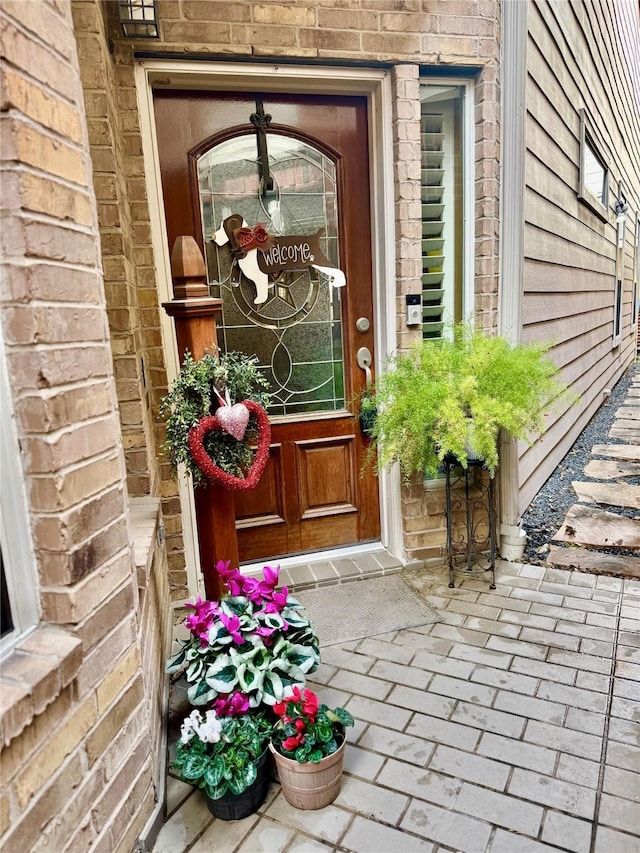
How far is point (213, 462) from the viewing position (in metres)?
1.83

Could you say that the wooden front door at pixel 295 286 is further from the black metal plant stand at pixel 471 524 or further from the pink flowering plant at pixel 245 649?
the pink flowering plant at pixel 245 649

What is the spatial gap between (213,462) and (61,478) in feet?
2.33

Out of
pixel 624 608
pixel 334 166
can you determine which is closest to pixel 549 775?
pixel 624 608

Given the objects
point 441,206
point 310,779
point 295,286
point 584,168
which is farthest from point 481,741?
point 584,168

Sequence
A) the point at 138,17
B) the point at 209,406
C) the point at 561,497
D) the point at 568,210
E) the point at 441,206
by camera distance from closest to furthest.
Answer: the point at 209,406, the point at 138,17, the point at 441,206, the point at 561,497, the point at 568,210

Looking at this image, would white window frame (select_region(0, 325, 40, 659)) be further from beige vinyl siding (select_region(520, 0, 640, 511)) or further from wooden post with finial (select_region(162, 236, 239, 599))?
beige vinyl siding (select_region(520, 0, 640, 511))

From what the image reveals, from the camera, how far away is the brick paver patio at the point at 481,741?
146 cm

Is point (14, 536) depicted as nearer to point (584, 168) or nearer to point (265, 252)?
point (265, 252)

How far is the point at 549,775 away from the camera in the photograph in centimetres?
161

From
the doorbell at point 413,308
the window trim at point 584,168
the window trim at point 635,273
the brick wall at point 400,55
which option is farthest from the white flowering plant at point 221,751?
the window trim at point 635,273

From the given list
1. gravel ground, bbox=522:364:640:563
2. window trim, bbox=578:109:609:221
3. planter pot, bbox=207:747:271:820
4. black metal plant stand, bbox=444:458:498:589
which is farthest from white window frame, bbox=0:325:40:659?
window trim, bbox=578:109:609:221

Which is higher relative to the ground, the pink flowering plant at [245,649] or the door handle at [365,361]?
the door handle at [365,361]

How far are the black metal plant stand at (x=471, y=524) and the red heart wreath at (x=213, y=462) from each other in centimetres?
106

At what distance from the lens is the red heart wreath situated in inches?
70.4
